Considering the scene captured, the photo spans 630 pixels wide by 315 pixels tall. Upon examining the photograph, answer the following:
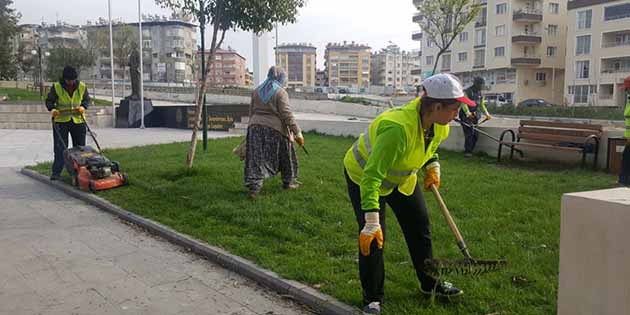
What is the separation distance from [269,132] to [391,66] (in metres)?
150

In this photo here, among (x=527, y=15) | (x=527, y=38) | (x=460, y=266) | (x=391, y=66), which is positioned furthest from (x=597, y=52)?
(x=391, y=66)

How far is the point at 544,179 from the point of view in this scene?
28.1ft

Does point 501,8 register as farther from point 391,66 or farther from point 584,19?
point 391,66

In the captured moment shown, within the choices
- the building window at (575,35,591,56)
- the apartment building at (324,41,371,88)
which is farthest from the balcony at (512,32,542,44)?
the apartment building at (324,41,371,88)

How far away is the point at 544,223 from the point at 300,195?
9.95ft

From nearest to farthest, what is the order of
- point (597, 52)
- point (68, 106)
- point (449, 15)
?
point (68, 106) → point (449, 15) → point (597, 52)

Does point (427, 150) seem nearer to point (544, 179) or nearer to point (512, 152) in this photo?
point (544, 179)

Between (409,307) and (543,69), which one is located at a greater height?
(543,69)

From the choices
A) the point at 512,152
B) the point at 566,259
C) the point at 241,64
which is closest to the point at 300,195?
the point at 566,259

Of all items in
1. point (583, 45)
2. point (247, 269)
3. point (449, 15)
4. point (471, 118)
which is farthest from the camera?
point (583, 45)

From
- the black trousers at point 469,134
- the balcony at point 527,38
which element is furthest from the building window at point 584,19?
the black trousers at point 469,134

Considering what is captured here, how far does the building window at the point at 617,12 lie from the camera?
5006 cm

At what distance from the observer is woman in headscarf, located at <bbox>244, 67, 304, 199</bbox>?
7562mm

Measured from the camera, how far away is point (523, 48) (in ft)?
204
